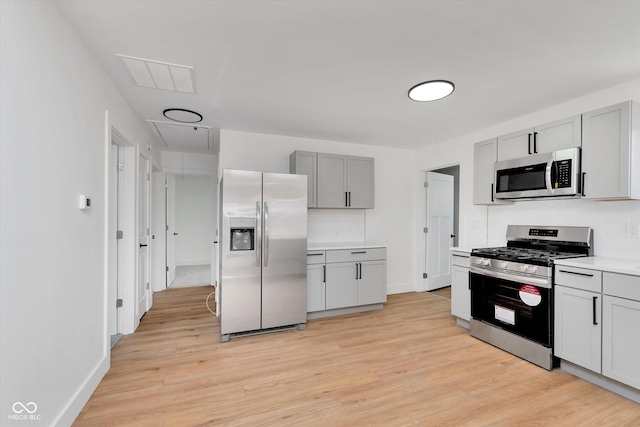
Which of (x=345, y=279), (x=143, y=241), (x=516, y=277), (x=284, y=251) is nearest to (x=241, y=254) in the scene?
(x=284, y=251)

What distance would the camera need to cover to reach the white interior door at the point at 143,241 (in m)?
3.50

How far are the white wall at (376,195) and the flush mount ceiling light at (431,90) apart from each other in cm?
184

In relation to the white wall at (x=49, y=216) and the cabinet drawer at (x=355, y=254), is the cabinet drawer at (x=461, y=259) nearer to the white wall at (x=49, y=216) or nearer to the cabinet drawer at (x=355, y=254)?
the cabinet drawer at (x=355, y=254)

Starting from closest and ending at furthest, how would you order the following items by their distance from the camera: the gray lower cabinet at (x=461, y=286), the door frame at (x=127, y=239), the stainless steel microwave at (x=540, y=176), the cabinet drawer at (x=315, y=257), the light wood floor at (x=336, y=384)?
the light wood floor at (x=336, y=384), the stainless steel microwave at (x=540, y=176), the door frame at (x=127, y=239), the gray lower cabinet at (x=461, y=286), the cabinet drawer at (x=315, y=257)

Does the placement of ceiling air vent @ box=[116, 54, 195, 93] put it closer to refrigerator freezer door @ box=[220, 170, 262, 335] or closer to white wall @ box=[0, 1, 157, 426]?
white wall @ box=[0, 1, 157, 426]

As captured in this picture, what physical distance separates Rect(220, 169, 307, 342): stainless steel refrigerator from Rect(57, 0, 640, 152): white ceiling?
0.88 metres

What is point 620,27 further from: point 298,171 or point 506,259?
point 298,171

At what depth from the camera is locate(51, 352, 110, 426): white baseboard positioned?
5.61ft

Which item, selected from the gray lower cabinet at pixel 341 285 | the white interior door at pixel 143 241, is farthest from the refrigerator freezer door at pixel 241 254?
the white interior door at pixel 143 241

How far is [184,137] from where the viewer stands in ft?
14.0

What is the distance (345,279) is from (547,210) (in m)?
2.40

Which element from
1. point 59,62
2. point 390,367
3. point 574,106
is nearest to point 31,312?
point 59,62

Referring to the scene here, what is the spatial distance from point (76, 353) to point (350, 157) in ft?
11.6

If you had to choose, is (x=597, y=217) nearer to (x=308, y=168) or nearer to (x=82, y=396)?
(x=308, y=168)
